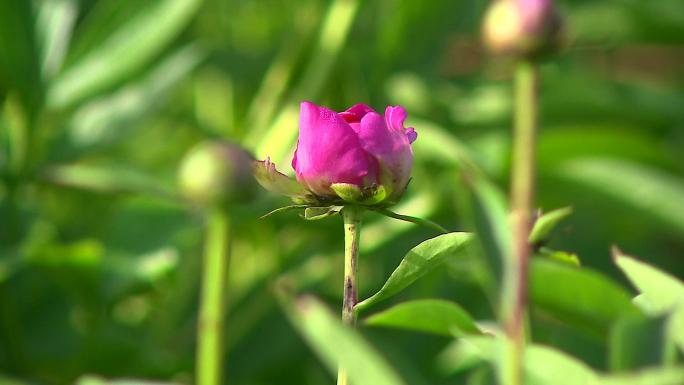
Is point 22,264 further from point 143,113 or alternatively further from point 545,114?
point 545,114

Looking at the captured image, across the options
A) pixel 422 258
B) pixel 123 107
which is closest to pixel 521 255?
pixel 422 258

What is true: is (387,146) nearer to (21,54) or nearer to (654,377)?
(654,377)

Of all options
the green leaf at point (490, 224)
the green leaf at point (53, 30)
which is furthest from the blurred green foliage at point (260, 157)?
the green leaf at point (490, 224)

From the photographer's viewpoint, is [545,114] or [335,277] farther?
[545,114]

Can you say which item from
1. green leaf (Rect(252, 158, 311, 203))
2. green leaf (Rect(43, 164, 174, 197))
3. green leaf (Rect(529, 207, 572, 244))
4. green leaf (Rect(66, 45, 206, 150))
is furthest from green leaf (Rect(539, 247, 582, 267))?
green leaf (Rect(66, 45, 206, 150))

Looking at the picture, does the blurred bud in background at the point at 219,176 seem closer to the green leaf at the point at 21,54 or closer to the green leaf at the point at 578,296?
the green leaf at the point at 578,296

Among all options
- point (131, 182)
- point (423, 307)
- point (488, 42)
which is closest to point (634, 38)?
point (131, 182)
